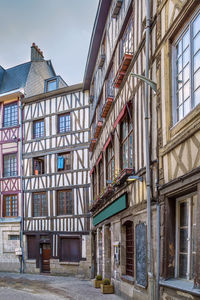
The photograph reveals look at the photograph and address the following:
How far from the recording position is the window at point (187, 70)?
446 cm

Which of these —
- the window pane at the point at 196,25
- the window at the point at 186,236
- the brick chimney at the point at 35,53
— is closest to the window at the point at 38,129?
the brick chimney at the point at 35,53

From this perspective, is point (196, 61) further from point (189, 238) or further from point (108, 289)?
point (108, 289)

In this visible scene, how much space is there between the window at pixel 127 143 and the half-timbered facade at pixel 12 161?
10.00 meters

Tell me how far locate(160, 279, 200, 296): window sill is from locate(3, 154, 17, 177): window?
45.1 feet

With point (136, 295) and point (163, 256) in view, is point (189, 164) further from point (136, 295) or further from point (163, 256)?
point (136, 295)

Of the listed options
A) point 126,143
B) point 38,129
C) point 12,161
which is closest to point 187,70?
point 126,143

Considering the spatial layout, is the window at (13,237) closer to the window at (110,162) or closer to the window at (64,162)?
the window at (64,162)

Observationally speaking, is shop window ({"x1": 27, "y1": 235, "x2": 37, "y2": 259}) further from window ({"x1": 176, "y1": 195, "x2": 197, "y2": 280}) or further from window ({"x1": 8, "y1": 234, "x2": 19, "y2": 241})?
window ({"x1": 176, "y1": 195, "x2": 197, "y2": 280})

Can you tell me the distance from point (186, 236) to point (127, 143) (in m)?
3.53

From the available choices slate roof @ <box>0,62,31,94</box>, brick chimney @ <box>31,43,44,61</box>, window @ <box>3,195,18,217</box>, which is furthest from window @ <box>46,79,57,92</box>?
window @ <box>3,195,18,217</box>

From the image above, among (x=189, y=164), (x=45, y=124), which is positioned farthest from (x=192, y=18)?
(x=45, y=124)

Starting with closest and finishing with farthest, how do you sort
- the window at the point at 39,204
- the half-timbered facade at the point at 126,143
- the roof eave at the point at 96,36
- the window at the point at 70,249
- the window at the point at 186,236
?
the window at the point at 186,236, the half-timbered facade at the point at 126,143, the roof eave at the point at 96,36, the window at the point at 70,249, the window at the point at 39,204

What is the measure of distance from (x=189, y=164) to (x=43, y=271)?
13633mm

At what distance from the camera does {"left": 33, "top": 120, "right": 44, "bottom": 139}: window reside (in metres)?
17.8
